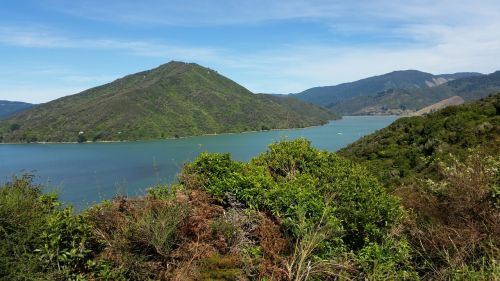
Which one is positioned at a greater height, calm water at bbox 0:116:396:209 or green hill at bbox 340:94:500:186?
green hill at bbox 340:94:500:186

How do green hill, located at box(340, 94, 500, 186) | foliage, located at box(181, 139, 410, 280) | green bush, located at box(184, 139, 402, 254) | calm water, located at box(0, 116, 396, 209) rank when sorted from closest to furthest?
1. foliage, located at box(181, 139, 410, 280)
2. green bush, located at box(184, 139, 402, 254)
3. green hill, located at box(340, 94, 500, 186)
4. calm water, located at box(0, 116, 396, 209)

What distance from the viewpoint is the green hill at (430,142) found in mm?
23047

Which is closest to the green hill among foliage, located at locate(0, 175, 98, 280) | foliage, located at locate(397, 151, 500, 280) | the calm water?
foliage, located at locate(397, 151, 500, 280)

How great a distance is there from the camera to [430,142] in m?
27.5

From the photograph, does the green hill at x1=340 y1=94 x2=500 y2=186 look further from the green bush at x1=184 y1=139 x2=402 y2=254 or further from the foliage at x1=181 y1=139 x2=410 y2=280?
the foliage at x1=181 y1=139 x2=410 y2=280

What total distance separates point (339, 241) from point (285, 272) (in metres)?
2.00

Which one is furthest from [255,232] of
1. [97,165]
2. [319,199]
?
[97,165]

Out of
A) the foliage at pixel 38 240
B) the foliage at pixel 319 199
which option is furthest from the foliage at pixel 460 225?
the foliage at pixel 38 240

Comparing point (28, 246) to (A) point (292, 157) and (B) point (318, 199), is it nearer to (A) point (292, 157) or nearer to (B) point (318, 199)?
(B) point (318, 199)

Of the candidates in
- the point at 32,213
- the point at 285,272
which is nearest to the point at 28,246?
the point at 32,213

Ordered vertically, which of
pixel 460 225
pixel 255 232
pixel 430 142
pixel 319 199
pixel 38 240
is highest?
pixel 38 240

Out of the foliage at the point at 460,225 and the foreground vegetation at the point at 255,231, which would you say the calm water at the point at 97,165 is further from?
the foliage at the point at 460,225

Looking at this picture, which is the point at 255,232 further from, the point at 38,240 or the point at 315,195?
the point at 38,240

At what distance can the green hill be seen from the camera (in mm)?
23047
